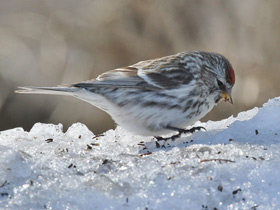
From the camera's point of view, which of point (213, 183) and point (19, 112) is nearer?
point (213, 183)

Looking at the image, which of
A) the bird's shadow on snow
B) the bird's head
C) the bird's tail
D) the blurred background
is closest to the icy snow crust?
the bird's shadow on snow

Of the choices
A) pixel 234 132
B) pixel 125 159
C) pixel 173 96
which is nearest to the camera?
pixel 125 159

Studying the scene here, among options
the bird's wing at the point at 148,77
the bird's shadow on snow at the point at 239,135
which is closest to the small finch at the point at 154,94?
the bird's wing at the point at 148,77

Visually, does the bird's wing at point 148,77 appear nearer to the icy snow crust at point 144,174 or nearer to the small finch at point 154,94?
the small finch at point 154,94

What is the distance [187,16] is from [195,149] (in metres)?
2.96

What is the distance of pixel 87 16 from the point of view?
6074mm

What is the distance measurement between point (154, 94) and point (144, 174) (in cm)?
119

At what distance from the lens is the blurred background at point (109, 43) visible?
577 cm

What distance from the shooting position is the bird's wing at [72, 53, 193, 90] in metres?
3.88

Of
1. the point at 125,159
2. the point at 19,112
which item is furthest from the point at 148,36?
the point at 125,159

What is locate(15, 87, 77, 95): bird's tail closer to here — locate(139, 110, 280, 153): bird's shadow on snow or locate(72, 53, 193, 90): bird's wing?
locate(72, 53, 193, 90): bird's wing

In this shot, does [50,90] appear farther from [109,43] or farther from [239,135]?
[109,43]

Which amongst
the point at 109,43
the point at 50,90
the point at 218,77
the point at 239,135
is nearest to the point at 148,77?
the point at 218,77

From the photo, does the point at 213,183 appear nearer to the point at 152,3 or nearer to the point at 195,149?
the point at 195,149
